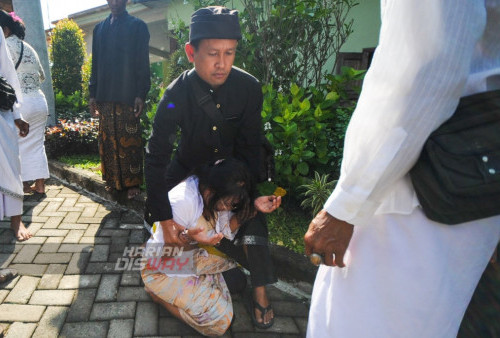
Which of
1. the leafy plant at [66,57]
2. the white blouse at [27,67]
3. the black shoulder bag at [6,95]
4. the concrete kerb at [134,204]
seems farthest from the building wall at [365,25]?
the leafy plant at [66,57]

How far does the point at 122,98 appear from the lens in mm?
3730

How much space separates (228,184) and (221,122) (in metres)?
0.42

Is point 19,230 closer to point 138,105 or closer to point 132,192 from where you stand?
point 132,192

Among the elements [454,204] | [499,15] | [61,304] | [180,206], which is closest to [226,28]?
[180,206]

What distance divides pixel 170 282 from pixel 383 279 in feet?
4.90

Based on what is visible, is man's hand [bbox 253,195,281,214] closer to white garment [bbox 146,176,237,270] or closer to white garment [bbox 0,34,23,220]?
white garment [bbox 146,176,237,270]

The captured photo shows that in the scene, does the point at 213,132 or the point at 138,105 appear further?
the point at 138,105

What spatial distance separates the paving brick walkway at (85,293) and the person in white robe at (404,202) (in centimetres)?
133

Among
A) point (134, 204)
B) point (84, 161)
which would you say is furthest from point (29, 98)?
point (84, 161)

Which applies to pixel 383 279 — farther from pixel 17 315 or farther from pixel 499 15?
pixel 17 315

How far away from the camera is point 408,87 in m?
0.92

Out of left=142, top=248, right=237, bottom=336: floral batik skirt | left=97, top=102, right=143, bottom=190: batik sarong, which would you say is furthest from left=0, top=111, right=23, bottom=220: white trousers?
left=142, top=248, right=237, bottom=336: floral batik skirt

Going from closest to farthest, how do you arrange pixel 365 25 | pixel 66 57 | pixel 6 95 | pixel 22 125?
pixel 6 95, pixel 22 125, pixel 365 25, pixel 66 57

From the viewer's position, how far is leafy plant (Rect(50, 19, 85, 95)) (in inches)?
→ 327
